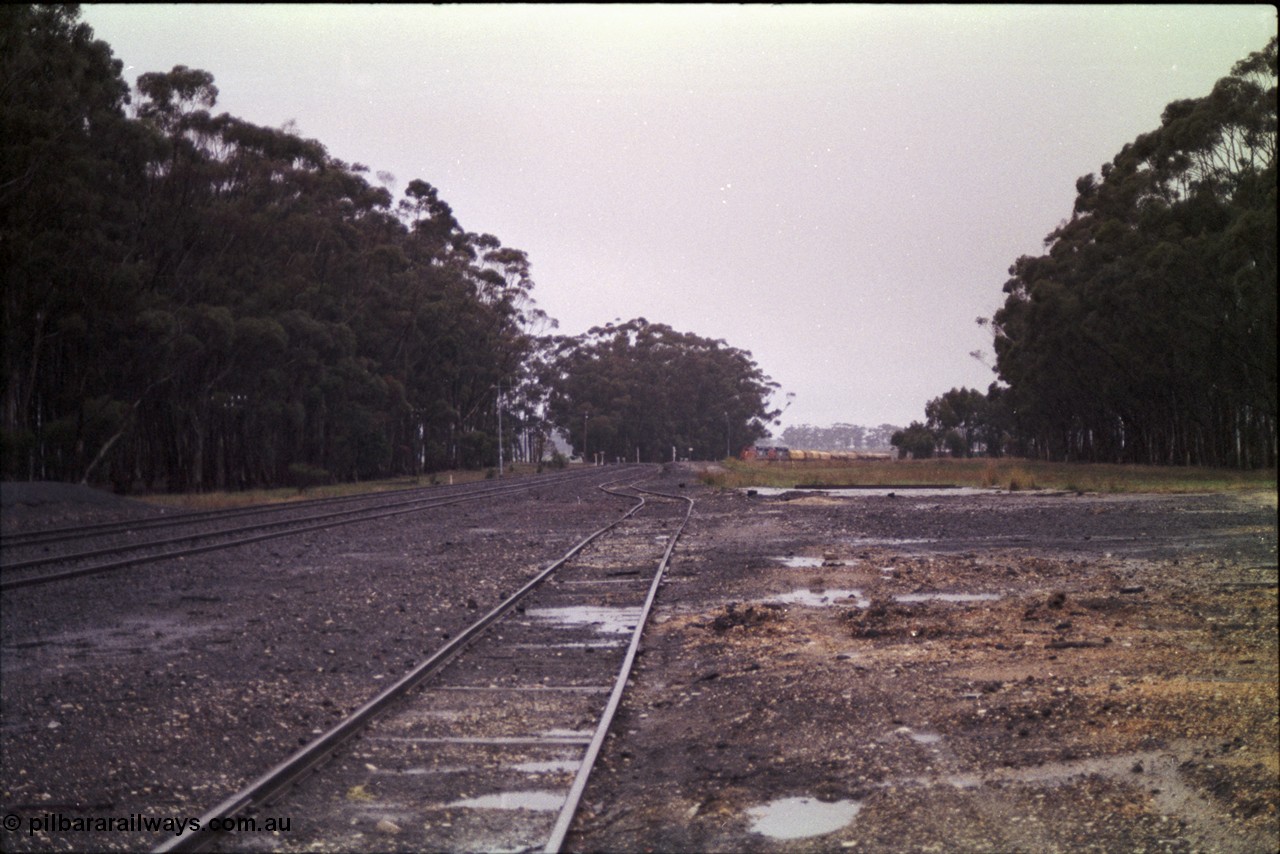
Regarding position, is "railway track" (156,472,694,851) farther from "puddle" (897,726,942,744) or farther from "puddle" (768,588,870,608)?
"puddle" (768,588,870,608)

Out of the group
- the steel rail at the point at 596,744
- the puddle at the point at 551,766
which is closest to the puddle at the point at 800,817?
the steel rail at the point at 596,744

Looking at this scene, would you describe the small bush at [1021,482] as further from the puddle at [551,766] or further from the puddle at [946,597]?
the puddle at [551,766]

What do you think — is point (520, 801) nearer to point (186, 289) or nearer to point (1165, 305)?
point (1165, 305)

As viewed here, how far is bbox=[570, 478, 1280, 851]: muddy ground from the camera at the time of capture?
5.65 meters

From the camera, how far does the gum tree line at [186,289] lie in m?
35.6

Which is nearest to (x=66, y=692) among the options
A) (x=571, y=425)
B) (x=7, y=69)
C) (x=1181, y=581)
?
(x=1181, y=581)

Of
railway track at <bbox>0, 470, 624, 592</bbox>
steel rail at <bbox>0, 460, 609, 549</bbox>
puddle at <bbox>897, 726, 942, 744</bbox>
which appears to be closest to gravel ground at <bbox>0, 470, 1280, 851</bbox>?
puddle at <bbox>897, 726, 942, 744</bbox>

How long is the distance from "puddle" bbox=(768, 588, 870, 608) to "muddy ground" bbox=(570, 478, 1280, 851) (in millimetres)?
59

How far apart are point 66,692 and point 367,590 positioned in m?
6.43

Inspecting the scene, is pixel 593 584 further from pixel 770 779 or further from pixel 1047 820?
pixel 1047 820

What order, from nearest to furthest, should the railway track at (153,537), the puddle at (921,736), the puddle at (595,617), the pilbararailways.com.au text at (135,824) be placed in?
1. the pilbararailways.com.au text at (135,824)
2. the puddle at (921,736)
3. the puddle at (595,617)
4. the railway track at (153,537)

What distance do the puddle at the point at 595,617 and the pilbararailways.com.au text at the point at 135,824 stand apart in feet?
19.9

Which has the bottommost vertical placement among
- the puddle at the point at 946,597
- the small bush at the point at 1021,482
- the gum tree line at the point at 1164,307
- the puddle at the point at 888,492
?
the puddle at the point at 946,597

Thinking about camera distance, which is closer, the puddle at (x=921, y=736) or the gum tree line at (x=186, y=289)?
the puddle at (x=921, y=736)
